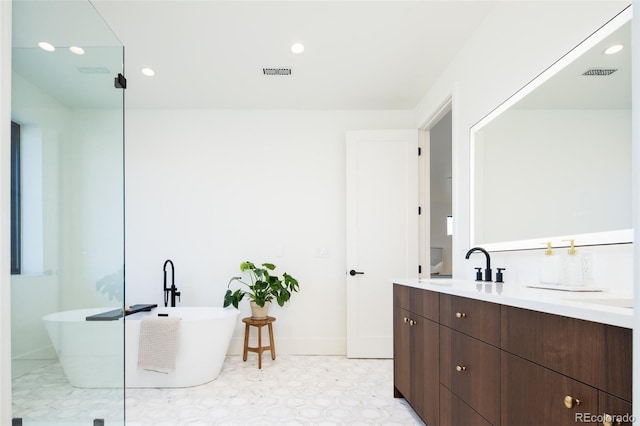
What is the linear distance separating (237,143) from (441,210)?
13.8 feet

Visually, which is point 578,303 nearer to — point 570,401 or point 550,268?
point 570,401

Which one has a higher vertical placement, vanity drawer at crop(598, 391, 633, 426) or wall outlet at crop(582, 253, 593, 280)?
wall outlet at crop(582, 253, 593, 280)

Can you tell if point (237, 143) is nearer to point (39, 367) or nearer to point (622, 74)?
point (39, 367)

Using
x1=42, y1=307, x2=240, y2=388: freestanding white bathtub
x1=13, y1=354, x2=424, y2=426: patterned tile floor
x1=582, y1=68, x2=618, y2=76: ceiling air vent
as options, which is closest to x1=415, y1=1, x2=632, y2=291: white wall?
x1=582, y1=68, x2=618, y2=76: ceiling air vent

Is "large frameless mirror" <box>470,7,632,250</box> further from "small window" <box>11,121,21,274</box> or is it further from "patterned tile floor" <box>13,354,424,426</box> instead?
"small window" <box>11,121,21,274</box>

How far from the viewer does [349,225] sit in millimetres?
4000

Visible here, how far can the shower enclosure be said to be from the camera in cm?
149

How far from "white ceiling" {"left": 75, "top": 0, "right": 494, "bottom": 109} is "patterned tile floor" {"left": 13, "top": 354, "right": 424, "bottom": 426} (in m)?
2.09

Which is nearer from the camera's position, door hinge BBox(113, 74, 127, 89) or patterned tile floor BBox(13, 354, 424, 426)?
patterned tile floor BBox(13, 354, 424, 426)

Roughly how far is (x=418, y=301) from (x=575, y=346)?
1330mm

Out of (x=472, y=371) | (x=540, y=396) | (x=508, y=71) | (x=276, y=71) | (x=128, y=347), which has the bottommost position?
(x=128, y=347)

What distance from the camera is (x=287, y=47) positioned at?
9.43ft

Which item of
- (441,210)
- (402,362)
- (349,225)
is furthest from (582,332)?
(441,210)
